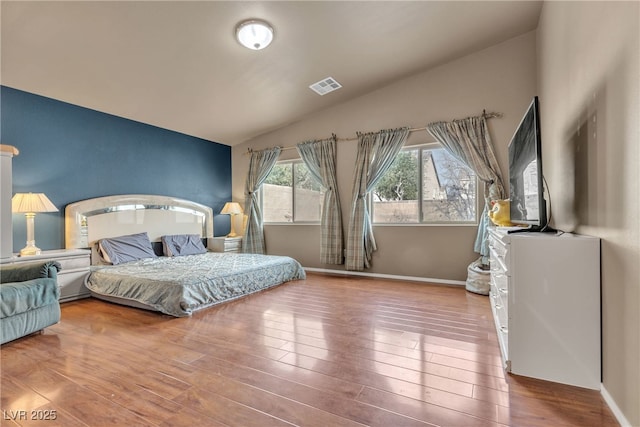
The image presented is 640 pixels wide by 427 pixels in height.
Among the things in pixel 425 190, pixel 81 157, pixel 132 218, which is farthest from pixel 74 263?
pixel 425 190

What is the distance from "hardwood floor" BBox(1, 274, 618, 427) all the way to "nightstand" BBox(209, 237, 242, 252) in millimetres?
2613

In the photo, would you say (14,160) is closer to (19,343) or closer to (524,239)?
(19,343)

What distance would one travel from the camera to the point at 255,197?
6.13 metres

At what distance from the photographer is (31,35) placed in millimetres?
2826

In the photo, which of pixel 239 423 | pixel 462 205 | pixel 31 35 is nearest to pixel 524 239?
pixel 239 423

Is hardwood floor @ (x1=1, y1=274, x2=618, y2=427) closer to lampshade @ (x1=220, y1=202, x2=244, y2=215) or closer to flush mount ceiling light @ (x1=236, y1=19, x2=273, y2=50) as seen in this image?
flush mount ceiling light @ (x1=236, y1=19, x2=273, y2=50)

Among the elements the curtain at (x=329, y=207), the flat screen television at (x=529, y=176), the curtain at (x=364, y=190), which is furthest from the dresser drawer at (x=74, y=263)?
the flat screen television at (x=529, y=176)

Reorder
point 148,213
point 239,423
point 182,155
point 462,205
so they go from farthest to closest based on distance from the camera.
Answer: point 182,155
point 148,213
point 462,205
point 239,423

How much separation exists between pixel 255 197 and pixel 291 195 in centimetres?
78

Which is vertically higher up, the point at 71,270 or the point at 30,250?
the point at 30,250

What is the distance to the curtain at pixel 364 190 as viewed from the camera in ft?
15.9

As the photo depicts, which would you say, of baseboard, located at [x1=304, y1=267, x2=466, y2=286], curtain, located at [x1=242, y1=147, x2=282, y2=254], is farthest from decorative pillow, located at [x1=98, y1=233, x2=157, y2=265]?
baseboard, located at [x1=304, y1=267, x2=466, y2=286]

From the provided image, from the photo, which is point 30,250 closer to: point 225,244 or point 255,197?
point 225,244

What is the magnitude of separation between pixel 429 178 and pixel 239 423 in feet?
13.5
